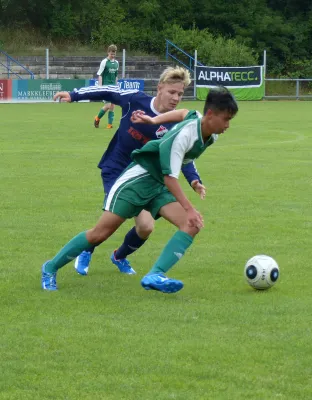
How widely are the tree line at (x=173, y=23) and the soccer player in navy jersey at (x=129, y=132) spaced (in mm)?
39952

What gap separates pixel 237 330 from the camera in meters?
5.62

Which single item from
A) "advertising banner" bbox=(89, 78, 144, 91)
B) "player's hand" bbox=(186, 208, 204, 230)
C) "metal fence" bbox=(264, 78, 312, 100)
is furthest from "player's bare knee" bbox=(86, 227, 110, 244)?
"metal fence" bbox=(264, 78, 312, 100)

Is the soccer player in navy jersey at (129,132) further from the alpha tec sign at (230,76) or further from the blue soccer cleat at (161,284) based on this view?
the alpha tec sign at (230,76)

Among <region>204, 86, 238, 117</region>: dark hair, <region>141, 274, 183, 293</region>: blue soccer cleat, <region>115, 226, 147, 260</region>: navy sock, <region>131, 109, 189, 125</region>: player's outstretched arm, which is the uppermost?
<region>204, 86, 238, 117</region>: dark hair

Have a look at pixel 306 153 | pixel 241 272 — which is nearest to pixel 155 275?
pixel 241 272

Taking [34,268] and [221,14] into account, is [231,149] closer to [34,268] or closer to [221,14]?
[34,268]

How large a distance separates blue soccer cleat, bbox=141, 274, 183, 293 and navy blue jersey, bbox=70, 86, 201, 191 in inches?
51.6

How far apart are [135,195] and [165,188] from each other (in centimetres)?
29

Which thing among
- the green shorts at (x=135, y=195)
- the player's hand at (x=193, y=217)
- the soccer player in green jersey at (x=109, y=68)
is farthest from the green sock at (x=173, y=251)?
the soccer player in green jersey at (x=109, y=68)

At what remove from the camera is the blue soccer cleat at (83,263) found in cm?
734

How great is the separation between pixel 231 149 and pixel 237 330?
12.2 metres

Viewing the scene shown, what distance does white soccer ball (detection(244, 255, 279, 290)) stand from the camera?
22.0 ft

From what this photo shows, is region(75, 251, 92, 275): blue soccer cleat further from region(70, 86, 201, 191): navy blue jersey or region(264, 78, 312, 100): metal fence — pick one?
region(264, 78, 312, 100): metal fence

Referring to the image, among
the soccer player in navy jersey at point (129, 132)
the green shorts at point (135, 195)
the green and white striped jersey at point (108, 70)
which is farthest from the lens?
the green and white striped jersey at point (108, 70)
